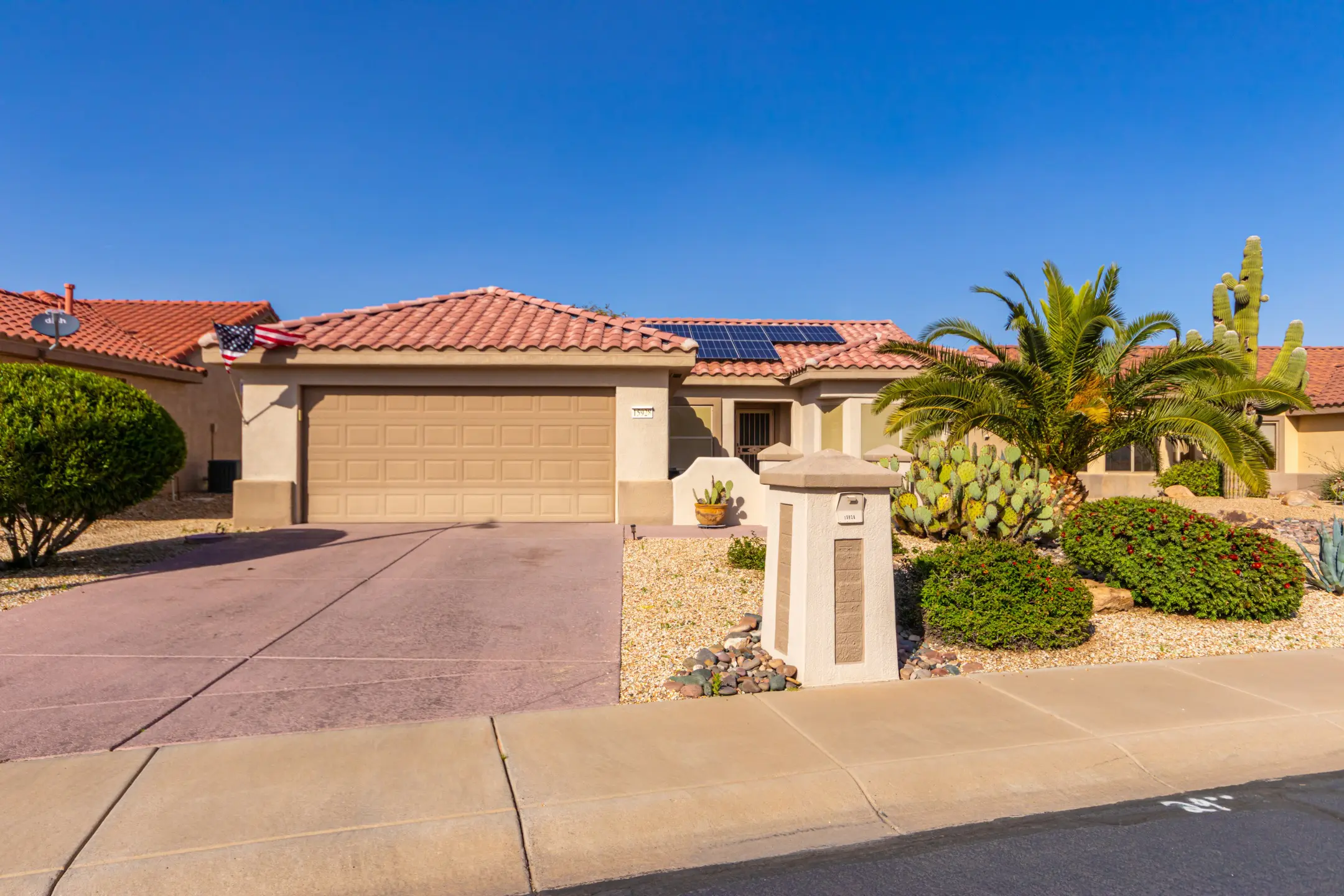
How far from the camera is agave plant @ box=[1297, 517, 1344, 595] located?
9.04 metres

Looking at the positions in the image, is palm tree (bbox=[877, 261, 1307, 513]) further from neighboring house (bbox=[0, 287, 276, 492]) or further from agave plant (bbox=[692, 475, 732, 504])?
neighboring house (bbox=[0, 287, 276, 492])

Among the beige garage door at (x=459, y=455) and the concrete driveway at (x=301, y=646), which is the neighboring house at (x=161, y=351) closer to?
the beige garage door at (x=459, y=455)

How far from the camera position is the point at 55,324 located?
14.6m

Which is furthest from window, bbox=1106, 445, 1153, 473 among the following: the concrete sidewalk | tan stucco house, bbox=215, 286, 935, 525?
the concrete sidewalk

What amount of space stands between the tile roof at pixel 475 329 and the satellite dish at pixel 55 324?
11.1ft

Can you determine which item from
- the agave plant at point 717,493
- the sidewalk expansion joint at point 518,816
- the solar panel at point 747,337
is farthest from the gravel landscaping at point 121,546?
the solar panel at point 747,337

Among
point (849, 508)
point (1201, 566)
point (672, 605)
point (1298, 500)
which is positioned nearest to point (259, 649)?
point (672, 605)

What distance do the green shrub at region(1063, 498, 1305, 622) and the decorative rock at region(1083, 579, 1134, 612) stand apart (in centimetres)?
14

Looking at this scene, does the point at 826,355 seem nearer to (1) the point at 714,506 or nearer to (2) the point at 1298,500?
(1) the point at 714,506

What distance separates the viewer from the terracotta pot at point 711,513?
13328mm

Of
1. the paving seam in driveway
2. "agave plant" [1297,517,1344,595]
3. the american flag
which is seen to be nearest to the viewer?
the paving seam in driveway

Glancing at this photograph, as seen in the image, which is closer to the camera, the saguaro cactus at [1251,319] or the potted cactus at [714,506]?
the potted cactus at [714,506]

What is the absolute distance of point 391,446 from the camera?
14.0 m

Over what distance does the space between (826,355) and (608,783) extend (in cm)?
1484
